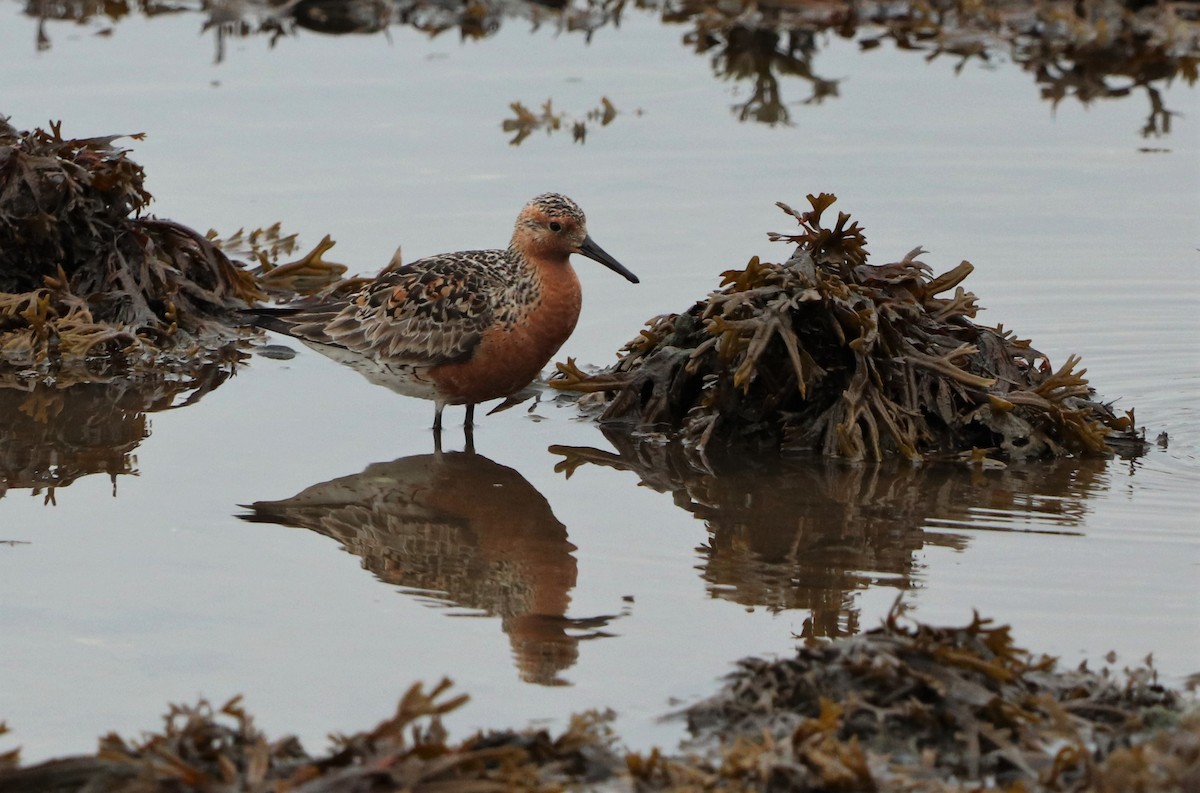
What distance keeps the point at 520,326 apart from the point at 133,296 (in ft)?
7.45

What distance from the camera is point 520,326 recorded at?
8023 mm

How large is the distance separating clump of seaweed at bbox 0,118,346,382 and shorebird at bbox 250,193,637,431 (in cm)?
82

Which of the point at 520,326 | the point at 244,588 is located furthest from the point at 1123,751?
the point at 520,326

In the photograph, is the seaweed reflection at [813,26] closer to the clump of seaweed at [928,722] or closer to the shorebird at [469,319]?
the shorebird at [469,319]

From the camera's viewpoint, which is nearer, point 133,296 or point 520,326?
point 520,326

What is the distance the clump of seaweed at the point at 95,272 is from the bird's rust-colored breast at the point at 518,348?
1.67m

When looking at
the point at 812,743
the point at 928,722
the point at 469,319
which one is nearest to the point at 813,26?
the point at 469,319

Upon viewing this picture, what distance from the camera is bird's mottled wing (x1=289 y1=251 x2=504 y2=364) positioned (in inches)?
316

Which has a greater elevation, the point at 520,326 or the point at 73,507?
the point at 520,326

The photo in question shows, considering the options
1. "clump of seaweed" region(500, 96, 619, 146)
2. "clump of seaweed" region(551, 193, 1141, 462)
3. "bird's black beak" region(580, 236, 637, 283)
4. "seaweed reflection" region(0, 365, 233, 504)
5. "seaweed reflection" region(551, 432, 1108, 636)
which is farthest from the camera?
"clump of seaweed" region(500, 96, 619, 146)

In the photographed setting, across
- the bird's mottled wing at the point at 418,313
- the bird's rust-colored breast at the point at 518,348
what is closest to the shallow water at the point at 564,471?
the bird's rust-colored breast at the point at 518,348

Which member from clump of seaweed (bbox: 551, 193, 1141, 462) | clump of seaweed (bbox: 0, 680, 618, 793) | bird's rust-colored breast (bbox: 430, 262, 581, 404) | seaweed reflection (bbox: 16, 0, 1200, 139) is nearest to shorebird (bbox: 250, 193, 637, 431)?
bird's rust-colored breast (bbox: 430, 262, 581, 404)

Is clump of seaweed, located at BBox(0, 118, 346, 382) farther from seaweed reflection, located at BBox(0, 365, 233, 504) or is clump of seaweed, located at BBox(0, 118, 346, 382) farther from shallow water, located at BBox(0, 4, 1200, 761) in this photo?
shallow water, located at BBox(0, 4, 1200, 761)

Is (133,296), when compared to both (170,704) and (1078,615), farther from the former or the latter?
(1078,615)
